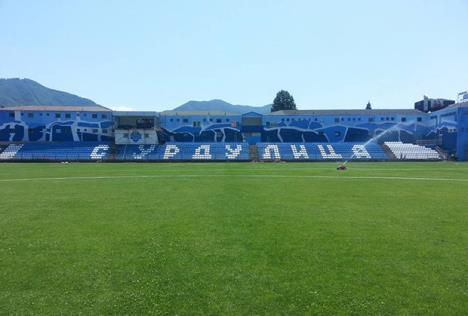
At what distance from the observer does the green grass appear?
5379 mm

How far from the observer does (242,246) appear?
27.0ft

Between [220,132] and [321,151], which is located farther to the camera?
[220,132]

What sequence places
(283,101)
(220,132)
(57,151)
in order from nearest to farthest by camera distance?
(57,151)
(220,132)
(283,101)

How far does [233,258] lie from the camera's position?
7.37 m

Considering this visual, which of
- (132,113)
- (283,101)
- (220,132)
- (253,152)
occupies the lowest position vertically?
(253,152)

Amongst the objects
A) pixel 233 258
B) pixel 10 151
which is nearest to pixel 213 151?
pixel 10 151

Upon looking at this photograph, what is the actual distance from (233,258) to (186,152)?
55.3 metres

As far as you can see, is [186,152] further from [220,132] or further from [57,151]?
[57,151]

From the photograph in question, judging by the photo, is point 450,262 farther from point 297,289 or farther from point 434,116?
point 434,116

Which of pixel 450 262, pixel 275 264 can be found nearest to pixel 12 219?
pixel 275 264

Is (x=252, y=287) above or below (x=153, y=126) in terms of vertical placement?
below

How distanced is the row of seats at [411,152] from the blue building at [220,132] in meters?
0.59

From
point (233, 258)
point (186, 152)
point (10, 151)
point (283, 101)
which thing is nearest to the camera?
point (233, 258)

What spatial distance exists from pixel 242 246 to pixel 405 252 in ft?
12.0
